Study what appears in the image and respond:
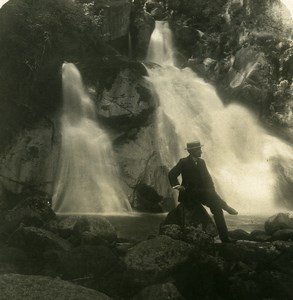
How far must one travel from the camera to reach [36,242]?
8375 mm

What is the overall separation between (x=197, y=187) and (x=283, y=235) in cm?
253

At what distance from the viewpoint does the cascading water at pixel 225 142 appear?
20406mm

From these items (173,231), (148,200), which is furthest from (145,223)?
(173,231)

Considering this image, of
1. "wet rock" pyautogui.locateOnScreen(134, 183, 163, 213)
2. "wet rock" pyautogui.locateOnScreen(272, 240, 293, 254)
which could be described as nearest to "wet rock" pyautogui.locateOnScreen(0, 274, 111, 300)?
"wet rock" pyautogui.locateOnScreen(272, 240, 293, 254)

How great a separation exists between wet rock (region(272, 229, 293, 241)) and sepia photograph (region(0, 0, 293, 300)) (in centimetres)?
4

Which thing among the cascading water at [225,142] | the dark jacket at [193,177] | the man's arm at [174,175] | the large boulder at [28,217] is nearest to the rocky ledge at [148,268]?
the dark jacket at [193,177]

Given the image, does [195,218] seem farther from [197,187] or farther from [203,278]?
[203,278]

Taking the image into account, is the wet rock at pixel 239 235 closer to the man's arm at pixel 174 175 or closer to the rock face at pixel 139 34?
the man's arm at pixel 174 175

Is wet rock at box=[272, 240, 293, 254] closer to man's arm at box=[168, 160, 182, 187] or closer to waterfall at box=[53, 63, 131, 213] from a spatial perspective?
man's arm at box=[168, 160, 182, 187]

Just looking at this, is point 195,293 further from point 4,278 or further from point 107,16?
point 107,16

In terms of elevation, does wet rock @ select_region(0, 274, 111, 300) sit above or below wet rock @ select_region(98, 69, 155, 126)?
below

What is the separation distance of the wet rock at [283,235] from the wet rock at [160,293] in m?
4.60

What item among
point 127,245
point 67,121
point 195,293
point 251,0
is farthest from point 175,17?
point 195,293

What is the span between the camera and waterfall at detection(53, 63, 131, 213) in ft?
59.9
